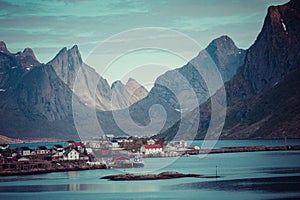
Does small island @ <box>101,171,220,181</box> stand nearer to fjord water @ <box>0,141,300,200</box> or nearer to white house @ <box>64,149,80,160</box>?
fjord water @ <box>0,141,300,200</box>

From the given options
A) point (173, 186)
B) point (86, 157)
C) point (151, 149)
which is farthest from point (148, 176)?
point (151, 149)

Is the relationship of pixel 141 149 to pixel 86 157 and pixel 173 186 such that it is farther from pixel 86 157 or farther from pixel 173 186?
pixel 173 186

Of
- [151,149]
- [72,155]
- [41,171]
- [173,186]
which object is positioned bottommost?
[173,186]

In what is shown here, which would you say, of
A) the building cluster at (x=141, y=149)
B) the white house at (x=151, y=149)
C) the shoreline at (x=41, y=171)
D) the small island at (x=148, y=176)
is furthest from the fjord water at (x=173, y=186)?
the white house at (x=151, y=149)

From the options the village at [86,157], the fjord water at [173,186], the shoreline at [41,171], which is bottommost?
the fjord water at [173,186]

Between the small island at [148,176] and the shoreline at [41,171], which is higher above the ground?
the shoreline at [41,171]

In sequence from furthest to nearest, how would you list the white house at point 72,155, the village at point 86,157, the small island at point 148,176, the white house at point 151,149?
1. the white house at point 151,149
2. the white house at point 72,155
3. the village at point 86,157
4. the small island at point 148,176

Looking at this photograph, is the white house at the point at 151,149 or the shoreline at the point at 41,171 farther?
the white house at the point at 151,149

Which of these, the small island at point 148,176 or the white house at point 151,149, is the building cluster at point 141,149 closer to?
the white house at point 151,149

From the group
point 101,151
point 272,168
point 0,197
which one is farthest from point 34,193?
point 101,151
